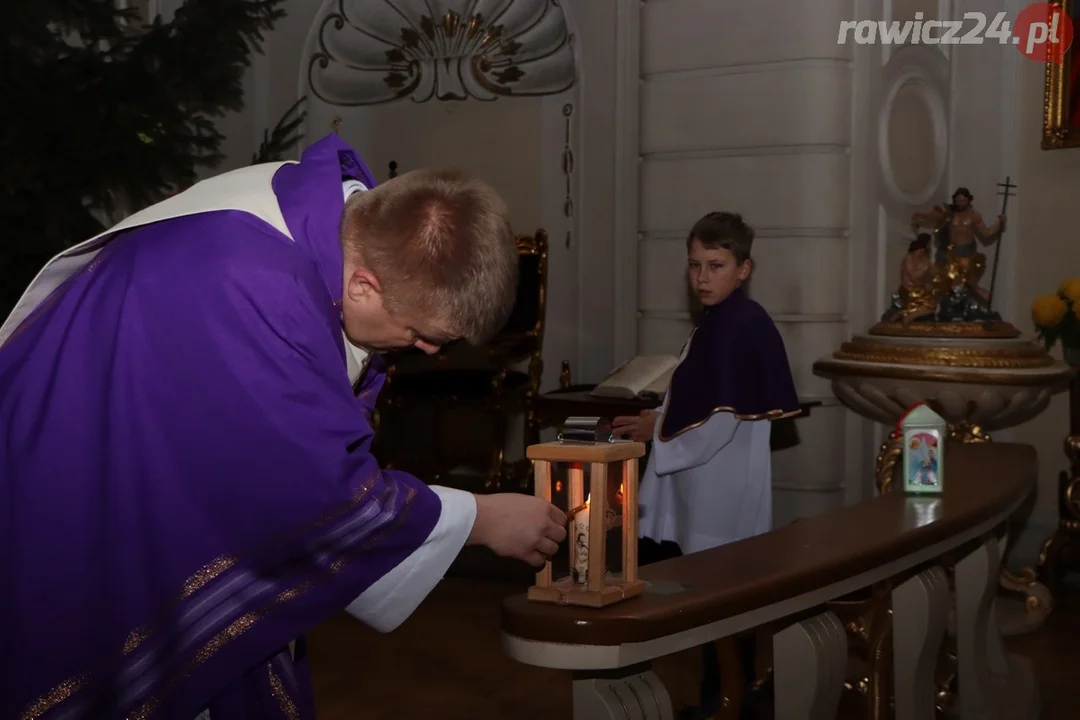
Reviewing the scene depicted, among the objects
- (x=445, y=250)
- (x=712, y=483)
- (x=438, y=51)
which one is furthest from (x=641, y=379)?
(x=445, y=250)

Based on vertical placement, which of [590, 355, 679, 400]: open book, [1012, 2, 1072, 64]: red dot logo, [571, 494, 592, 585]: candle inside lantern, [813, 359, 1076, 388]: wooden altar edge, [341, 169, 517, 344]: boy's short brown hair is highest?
[1012, 2, 1072, 64]: red dot logo

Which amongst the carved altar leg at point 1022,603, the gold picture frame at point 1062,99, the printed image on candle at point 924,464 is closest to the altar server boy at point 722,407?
the printed image on candle at point 924,464

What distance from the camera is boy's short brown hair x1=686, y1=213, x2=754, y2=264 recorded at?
368 cm

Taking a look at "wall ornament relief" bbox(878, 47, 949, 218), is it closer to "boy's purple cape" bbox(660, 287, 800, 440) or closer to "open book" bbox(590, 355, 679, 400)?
"open book" bbox(590, 355, 679, 400)

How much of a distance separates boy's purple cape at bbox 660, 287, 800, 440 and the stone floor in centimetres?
93

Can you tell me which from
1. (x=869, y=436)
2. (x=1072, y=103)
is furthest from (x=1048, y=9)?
(x=869, y=436)

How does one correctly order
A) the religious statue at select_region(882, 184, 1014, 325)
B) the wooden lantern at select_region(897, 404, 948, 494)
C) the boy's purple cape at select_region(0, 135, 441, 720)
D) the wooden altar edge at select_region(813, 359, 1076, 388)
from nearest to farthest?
the boy's purple cape at select_region(0, 135, 441, 720) < the wooden lantern at select_region(897, 404, 948, 494) < the wooden altar edge at select_region(813, 359, 1076, 388) < the religious statue at select_region(882, 184, 1014, 325)

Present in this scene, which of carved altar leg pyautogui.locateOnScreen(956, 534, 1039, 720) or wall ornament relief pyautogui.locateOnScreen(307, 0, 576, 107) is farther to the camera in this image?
wall ornament relief pyautogui.locateOnScreen(307, 0, 576, 107)

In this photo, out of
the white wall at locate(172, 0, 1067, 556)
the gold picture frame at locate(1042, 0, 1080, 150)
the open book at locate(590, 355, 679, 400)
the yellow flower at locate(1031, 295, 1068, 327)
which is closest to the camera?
the yellow flower at locate(1031, 295, 1068, 327)

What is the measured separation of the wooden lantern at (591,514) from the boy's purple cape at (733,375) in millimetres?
1621

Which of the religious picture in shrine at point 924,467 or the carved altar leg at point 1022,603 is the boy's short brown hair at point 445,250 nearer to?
the religious picture in shrine at point 924,467

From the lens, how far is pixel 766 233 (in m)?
6.17

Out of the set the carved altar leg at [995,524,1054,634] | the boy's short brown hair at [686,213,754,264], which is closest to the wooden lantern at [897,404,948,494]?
the boy's short brown hair at [686,213,754,264]

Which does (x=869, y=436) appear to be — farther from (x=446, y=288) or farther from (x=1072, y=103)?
(x=446, y=288)
